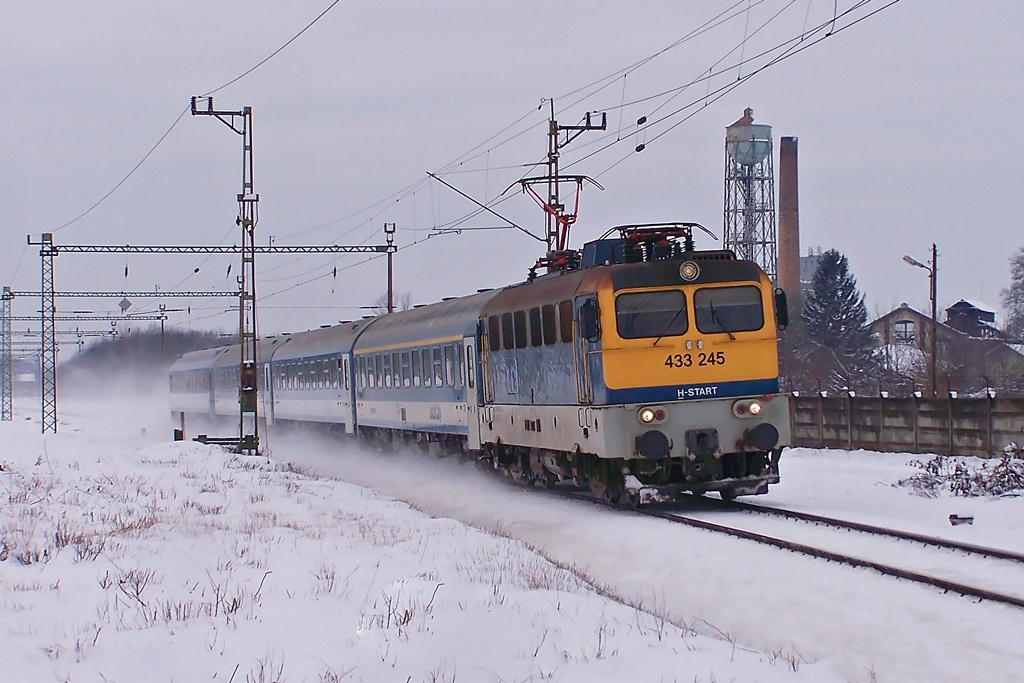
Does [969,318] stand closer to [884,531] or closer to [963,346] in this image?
[963,346]

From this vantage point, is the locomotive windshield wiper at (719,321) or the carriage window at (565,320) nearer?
the locomotive windshield wiper at (719,321)

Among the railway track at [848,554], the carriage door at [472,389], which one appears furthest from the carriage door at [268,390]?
the railway track at [848,554]

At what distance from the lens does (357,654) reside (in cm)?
736

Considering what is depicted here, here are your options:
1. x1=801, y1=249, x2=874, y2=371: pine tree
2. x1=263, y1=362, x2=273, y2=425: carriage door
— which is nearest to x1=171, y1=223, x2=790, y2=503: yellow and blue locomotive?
x1=263, y1=362, x2=273, y2=425: carriage door

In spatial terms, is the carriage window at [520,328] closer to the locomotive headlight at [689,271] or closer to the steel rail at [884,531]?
the locomotive headlight at [689,271]

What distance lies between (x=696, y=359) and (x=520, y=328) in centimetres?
377

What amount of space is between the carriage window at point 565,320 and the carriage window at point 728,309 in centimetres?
169

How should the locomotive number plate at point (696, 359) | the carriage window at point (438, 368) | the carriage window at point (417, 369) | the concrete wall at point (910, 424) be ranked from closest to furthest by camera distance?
the locomotive number plate at point (696, 359) < the carriage window at point (438, 368) < the carriage window at point (417, 369) < the concrete wall at point (910, 424)

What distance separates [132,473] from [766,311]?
37.5ft

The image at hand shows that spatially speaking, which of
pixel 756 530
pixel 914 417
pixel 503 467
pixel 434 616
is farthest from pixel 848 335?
pixel 434 616

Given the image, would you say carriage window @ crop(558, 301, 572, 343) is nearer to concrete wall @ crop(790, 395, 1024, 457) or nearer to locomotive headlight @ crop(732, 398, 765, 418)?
locomotive headlight @ crop(732, 398, 765, 418)

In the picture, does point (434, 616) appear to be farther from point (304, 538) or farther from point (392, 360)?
point (392, 360)

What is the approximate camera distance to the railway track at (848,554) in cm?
927

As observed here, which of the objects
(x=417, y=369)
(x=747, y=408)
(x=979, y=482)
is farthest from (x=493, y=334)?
(x=979, y=482)
